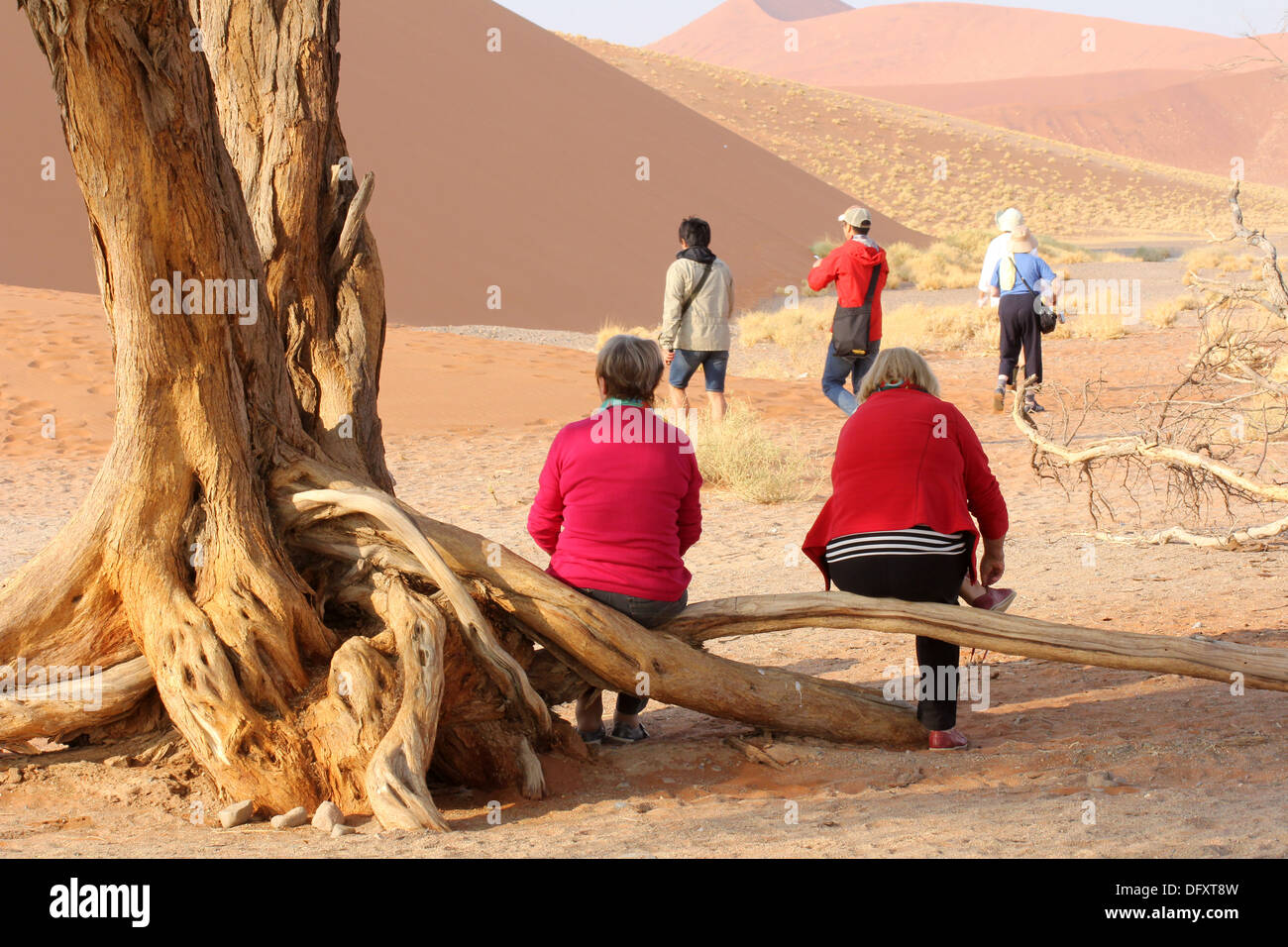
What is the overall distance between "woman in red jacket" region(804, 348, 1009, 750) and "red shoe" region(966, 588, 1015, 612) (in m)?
0.05

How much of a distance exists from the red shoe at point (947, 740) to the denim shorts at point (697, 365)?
201 inches

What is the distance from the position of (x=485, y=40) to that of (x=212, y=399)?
4772cm

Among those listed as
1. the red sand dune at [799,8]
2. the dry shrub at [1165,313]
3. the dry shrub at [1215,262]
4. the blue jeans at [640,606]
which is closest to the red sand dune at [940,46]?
the red sand dune at [799,8]

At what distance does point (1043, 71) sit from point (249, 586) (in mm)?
150312

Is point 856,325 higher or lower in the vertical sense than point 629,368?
higher

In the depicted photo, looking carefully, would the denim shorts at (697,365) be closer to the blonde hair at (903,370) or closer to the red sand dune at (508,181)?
the blonde hair at (903,370)

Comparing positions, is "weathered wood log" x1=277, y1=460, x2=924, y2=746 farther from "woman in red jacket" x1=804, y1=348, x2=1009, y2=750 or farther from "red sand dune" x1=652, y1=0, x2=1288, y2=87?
"red sand dune" x1=652, y1=0, x2=1288, y2=87

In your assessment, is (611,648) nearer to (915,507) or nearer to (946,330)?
(915,507)

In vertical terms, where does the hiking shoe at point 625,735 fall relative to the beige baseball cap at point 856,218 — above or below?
below

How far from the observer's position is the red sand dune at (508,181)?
31.4 meters

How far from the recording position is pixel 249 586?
4090 mm

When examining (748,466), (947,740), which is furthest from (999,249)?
(947,740)

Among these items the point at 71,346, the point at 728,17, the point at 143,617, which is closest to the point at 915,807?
the point at 143,617

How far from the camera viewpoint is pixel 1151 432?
6.16 metres
